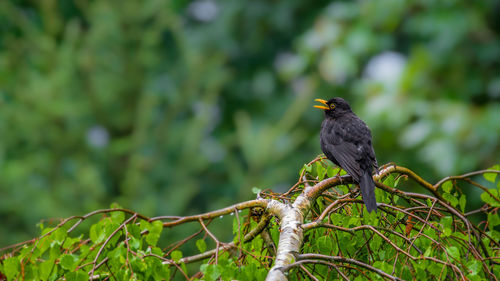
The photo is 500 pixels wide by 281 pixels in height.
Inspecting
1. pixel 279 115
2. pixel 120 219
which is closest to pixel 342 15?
pixel 279 115

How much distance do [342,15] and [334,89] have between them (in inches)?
162

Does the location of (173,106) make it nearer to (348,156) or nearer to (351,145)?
(351,145)

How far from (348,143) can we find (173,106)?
721cm

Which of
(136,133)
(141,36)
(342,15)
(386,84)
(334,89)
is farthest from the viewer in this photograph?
(334,89)

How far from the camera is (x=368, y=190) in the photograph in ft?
8.02

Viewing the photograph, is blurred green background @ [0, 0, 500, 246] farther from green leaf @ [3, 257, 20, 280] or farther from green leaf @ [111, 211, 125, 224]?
green leaf @ [3, 257, 20, 280]

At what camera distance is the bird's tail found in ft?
7.38

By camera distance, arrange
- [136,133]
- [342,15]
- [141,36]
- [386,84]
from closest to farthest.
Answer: [386,84]
[342,15]
[136,133]
[141,36]

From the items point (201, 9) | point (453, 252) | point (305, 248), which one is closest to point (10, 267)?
point (305, 248)

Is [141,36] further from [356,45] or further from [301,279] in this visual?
[301,279]

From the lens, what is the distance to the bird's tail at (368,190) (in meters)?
2.25

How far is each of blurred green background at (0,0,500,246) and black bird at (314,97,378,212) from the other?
142 inches

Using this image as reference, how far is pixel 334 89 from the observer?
42.5 feet

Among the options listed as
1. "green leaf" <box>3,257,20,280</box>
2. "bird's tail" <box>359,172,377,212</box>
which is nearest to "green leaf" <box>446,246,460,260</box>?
"bird's tail" <box>359,172,377,212</box>
